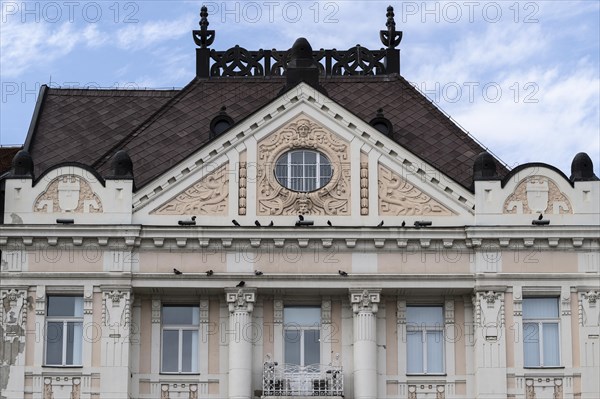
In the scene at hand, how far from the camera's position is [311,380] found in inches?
1902

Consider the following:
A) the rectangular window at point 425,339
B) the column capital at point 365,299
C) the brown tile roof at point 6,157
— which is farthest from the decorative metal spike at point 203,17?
the rectangular window at point 425,339

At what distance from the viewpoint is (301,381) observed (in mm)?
48281

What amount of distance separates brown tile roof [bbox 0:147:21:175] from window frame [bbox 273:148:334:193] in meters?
11.0

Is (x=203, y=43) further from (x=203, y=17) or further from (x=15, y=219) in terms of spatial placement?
(x=15, y=219)

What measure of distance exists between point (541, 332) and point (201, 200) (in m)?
9.24

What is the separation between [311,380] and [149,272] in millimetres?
4885

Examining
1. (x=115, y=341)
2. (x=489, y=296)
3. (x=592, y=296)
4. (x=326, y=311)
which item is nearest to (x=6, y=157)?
(x=115, y=341)

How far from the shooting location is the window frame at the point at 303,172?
49.6 m

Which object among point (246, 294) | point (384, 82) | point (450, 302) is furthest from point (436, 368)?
point (384, 82)

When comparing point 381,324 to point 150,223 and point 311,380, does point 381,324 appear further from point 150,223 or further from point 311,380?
point 150,223

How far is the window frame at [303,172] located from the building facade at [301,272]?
48 millimetres

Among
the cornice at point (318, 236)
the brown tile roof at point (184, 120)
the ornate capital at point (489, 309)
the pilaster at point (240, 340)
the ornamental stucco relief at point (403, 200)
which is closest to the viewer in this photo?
the pilaster at point (240, 340)

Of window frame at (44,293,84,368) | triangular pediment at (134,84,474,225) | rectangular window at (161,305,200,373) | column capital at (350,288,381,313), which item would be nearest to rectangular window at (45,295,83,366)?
window frame at (44,293,84,368)

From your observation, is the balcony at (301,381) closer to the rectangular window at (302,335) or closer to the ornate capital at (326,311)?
the rectangular window at (302,335)
